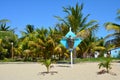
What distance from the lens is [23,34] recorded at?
140 ft

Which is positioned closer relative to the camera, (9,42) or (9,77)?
(9,77)


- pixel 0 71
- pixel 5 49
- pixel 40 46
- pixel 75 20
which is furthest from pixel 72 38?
pixel 5 49

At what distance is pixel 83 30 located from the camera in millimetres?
30547

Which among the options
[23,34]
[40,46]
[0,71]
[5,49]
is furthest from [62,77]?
[23,34]

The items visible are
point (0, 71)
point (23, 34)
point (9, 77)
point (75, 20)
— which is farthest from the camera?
point (23, 34)

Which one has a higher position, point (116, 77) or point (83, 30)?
point (83, 30)

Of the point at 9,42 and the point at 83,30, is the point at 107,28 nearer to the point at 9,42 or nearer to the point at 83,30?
the point at 83,30

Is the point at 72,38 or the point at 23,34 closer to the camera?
the point at 72,38


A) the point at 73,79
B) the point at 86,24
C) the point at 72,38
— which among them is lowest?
the point at 73,79

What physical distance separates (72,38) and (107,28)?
940 cm

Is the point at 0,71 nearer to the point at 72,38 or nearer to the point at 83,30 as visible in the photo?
the point at 72,38

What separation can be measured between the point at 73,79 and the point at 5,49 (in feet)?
81.7

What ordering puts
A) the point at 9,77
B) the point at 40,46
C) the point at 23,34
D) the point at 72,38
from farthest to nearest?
the point at 23,34
the point at 40,46
the point at 72,38
the point at 9,77

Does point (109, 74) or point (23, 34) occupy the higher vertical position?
point (23, 34)
